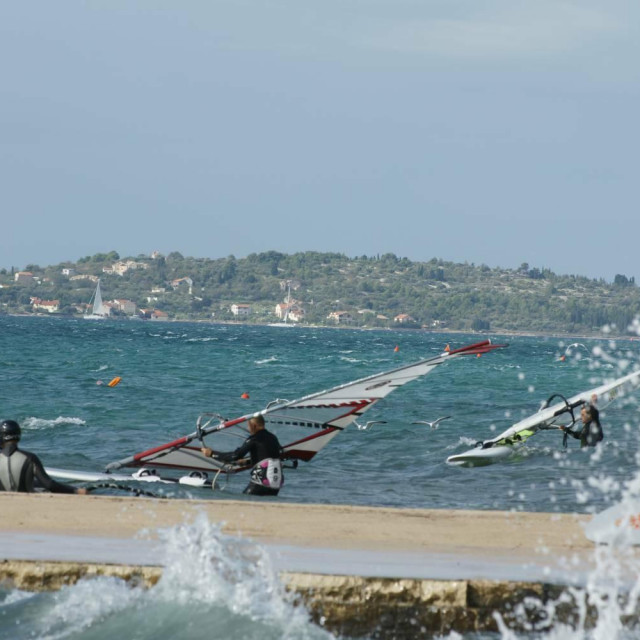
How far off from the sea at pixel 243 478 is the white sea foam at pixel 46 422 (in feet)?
0.17

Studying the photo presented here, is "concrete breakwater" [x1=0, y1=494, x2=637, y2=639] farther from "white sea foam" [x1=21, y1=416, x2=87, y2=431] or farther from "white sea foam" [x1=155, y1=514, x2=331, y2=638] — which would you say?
"white sea foam" [x1=21, y1=416, x2=87, y2=431]

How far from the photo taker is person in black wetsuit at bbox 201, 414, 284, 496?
13469mm

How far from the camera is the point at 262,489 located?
537 inches

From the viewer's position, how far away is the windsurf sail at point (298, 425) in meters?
15.5

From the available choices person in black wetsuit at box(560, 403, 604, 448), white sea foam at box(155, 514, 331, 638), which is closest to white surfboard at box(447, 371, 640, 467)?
person in black wetsuit at box(560, 403, 604, 448)

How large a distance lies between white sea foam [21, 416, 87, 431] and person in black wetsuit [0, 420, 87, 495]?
15.2 meters

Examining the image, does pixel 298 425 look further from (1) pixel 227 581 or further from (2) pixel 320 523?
(1) pixel 227 581

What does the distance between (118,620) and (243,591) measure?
32.4 inches

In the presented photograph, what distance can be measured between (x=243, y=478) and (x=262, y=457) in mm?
4390

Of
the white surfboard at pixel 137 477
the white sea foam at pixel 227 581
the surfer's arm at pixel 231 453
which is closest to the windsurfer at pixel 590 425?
the white surfboard at pixel 137 477

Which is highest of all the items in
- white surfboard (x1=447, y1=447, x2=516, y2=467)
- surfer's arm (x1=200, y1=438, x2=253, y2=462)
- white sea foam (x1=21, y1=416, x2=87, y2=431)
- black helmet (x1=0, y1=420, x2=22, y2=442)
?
black helmet (x1=0, y1=420, x2=22, y2=442)

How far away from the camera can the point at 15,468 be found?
1130 cm

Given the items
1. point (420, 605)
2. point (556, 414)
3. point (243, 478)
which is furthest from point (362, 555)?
point (556, 414)

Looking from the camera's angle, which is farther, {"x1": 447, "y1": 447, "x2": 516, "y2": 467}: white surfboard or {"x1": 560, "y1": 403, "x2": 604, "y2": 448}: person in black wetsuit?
{"x1": 447, "y1": 447, "x2": 516, "y2": 467}: white surfboard
